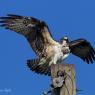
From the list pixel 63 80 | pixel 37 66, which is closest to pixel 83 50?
pixel 37 66

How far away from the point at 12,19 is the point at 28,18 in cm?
87

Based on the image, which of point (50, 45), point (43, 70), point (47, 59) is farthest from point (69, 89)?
point (50, 45)

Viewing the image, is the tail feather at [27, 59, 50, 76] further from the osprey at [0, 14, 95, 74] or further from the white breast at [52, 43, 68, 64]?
the white breast at [52, 43, 68, 64]

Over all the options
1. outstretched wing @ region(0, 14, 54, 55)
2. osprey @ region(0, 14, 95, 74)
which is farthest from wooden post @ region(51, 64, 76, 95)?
outstretched wing @ region(0, 14, 54, 55)

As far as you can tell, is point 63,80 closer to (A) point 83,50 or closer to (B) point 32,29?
(A) point 83,50

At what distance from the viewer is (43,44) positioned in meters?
11.1

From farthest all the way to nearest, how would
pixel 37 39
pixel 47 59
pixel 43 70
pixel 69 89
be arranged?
1. pixel 37 39
2. pixel 47 59
3. pixel 43 70
4. pixel 69 89

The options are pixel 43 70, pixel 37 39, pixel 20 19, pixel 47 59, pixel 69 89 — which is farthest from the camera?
pixel 37 39

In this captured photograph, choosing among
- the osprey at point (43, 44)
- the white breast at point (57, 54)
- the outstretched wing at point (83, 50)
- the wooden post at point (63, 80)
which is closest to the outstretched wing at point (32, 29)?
the osprey at point (43, 44)

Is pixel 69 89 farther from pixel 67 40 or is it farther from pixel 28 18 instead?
pixel 28 18

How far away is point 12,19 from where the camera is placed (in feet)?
32.8

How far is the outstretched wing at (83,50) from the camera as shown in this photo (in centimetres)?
1022

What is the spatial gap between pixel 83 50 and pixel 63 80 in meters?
6.18

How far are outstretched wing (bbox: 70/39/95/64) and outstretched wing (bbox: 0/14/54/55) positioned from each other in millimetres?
737
